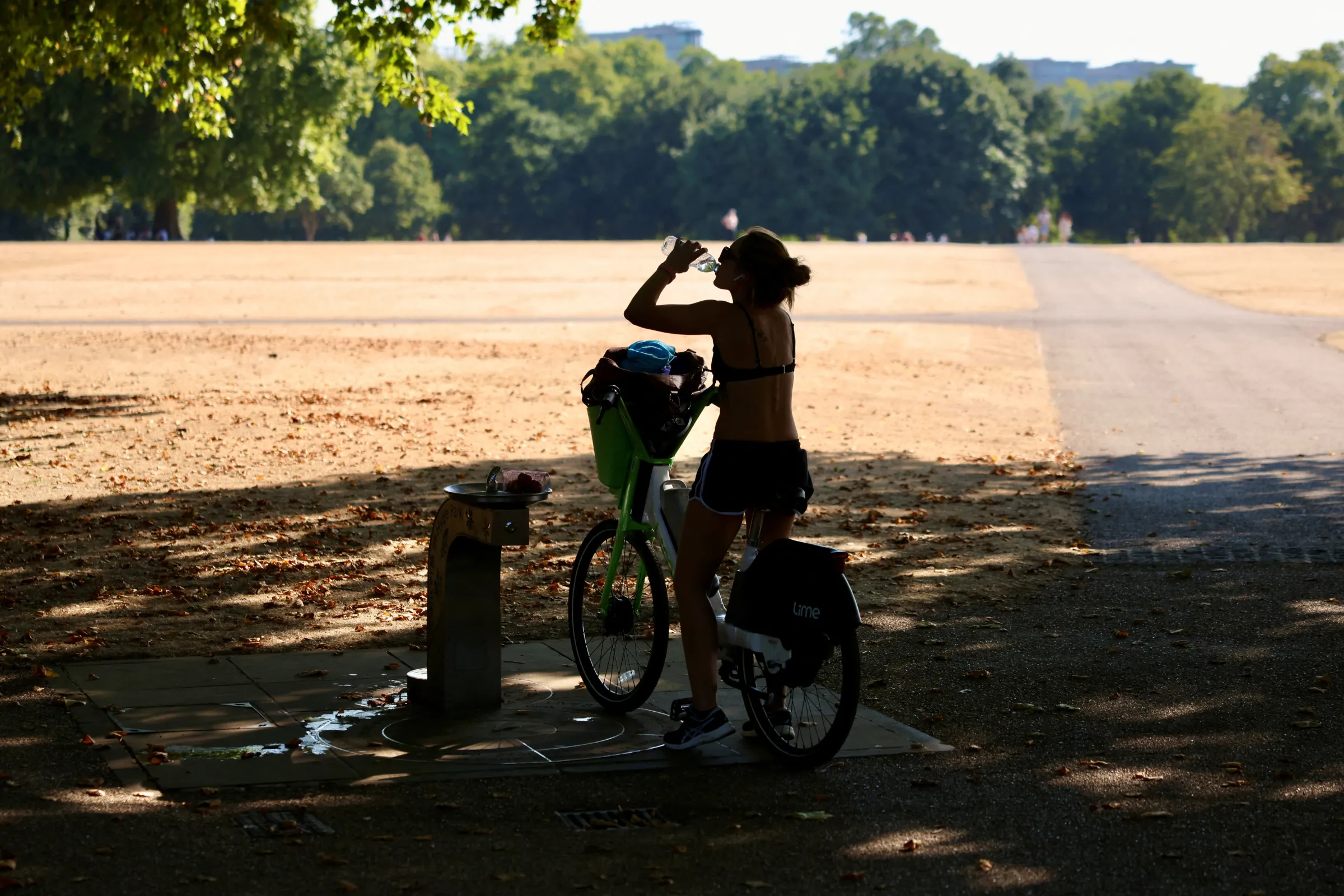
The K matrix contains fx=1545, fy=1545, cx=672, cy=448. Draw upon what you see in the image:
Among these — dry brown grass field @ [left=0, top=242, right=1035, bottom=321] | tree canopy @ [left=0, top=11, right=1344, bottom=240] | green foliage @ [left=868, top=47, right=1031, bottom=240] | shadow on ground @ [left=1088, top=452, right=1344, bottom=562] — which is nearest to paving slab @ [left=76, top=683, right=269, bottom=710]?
shadow on ground @ [left=1088, top=452, right=1344, bottom=562]

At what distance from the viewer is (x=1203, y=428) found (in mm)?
16188

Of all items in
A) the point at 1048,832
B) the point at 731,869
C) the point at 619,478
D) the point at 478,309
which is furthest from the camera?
the point at 478,309

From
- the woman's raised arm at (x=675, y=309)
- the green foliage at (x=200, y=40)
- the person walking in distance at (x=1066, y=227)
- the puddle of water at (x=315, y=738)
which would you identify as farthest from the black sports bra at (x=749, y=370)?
the person walking in distance at (x=1066, y=227)

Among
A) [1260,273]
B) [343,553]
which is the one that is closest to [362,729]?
[343,553]

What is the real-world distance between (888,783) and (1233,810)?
3.60 feet

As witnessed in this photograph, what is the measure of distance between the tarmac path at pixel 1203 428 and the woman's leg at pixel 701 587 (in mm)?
4636

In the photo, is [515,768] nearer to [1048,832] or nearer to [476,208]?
[1048,832]

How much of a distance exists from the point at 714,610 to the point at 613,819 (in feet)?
3.20

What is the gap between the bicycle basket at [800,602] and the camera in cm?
512

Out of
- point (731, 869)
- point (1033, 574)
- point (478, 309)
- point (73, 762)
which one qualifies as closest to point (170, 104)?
point (1033, 574)

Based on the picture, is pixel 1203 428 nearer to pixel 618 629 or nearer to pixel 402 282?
pixel 618 629

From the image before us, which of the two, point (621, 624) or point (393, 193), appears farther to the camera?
point (393, 193)

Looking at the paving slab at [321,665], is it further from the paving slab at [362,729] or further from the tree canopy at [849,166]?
the tree canopy at [849,166]

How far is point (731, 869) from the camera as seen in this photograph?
4414 millimetres
